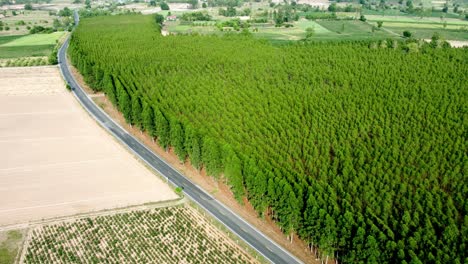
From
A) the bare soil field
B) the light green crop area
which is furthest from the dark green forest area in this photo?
the light green crop area

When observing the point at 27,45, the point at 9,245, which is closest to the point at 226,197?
the point at 9,245

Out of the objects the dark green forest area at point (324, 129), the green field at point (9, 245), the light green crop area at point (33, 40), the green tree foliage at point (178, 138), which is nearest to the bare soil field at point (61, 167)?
the green field at point (9, 245)

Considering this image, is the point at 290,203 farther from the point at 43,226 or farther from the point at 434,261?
the point at 43,226

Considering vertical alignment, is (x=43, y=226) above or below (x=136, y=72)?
below

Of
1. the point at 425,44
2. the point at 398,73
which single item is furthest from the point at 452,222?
the point at 425,44

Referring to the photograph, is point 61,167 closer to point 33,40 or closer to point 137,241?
point 137,241

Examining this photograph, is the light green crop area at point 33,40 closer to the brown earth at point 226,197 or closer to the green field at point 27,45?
the green field at point 27,45

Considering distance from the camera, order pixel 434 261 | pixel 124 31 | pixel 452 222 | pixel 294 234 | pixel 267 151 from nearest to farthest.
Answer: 1. pixel 434 261
2. pixel 452 222
3. pixel 294 234
4. pixel 267 151
5. pixel 124 31
